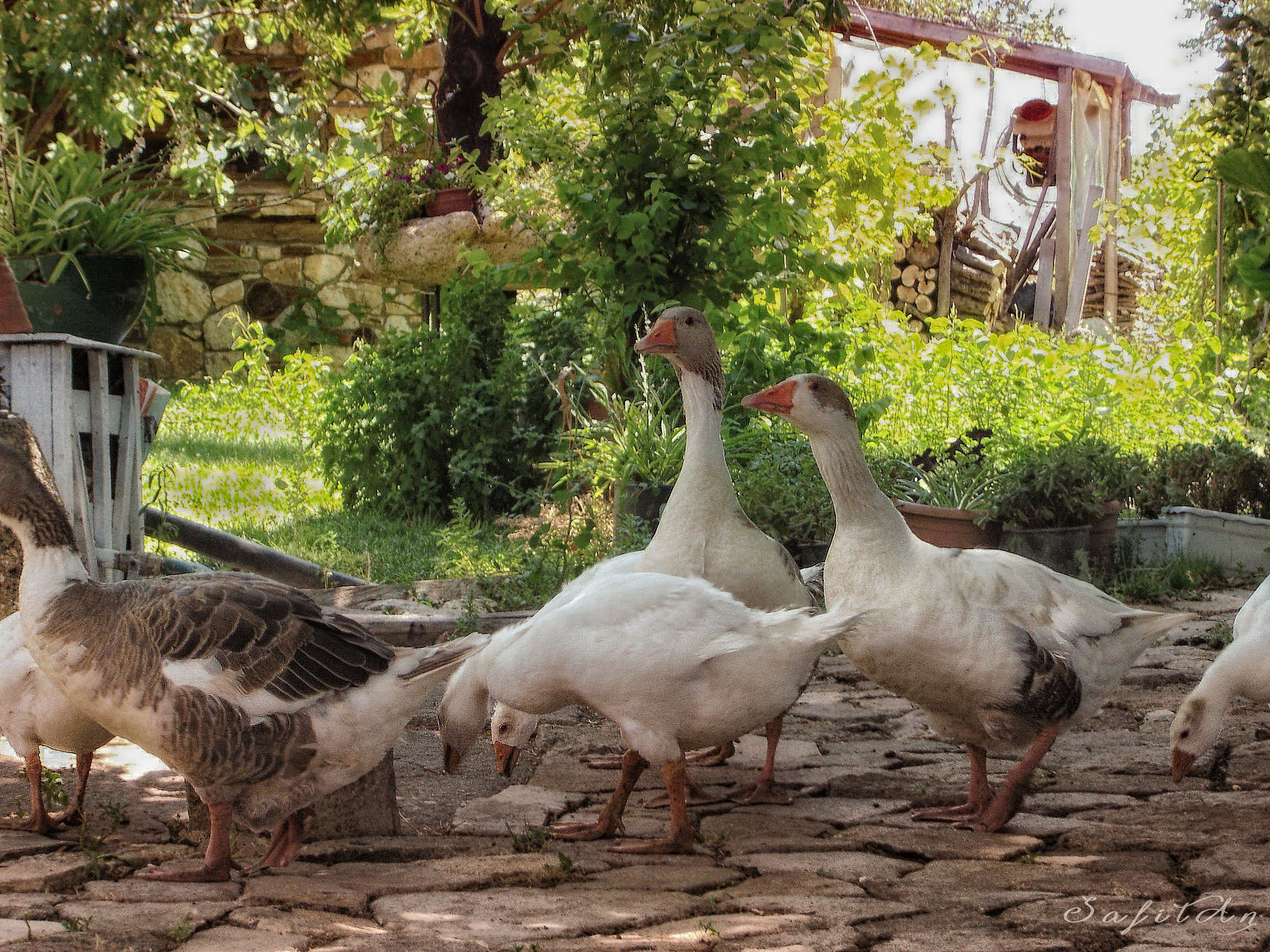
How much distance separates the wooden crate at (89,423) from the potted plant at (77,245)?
22 cm

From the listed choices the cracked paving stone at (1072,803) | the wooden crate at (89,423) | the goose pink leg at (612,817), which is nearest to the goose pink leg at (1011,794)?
the cracked paving stone at (1072,803)

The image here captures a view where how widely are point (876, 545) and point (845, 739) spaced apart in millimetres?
1214

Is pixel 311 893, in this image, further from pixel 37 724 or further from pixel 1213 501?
pixel 1213 501

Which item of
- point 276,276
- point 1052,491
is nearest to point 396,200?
point 276,276

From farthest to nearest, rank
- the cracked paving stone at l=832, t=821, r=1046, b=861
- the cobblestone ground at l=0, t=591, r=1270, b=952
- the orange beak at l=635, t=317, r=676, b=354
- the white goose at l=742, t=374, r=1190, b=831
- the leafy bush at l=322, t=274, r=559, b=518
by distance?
the leafy bush at l=322, t=274, r=559, b=518 < the orange beak at l=635, t=317, r=676, b=354 < the white goose at l=742, t=374, r=1190, b=831 < the cracked paving stone at l=832, t=821, r=1046, b=861 < the cobblestone ground at l=0, t=591, r=1270, b=952

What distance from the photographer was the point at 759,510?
6.82 metres

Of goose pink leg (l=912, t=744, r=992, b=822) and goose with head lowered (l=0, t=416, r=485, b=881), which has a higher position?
goose with head lowered (l=0, t=416, r=485, b=881)

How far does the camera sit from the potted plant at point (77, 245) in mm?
5402

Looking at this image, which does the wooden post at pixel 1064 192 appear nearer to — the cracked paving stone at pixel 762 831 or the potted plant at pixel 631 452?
the potted plant at pixel 631 452

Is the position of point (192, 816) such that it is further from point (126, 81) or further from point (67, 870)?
point (126, 81)

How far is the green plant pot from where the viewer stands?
214 inches

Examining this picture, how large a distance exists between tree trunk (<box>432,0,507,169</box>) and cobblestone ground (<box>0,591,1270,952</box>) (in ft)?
26.2

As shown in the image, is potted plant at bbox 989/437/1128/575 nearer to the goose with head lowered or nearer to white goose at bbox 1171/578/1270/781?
white goose at bbox 1171/578/1270/781

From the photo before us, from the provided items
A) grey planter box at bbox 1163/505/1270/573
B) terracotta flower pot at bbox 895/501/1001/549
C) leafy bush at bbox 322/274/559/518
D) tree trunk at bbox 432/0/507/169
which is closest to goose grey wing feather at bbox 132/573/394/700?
terracotta flower pot at bbox 895/501/1001/549
